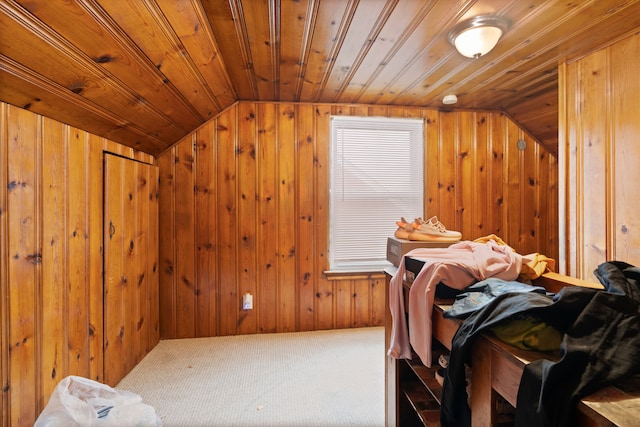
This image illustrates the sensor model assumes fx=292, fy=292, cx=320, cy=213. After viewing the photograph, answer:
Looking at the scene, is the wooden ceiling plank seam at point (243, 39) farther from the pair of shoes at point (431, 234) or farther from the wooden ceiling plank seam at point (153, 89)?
the pair of shoes at point (431, 234)

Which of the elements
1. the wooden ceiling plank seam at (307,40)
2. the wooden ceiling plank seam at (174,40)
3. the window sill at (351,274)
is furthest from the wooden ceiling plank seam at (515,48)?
the window sill at (351,274)

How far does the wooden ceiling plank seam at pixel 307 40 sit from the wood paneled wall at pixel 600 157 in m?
1.72

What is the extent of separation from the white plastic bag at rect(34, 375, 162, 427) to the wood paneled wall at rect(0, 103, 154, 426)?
0.11 m

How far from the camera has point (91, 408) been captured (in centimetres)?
136

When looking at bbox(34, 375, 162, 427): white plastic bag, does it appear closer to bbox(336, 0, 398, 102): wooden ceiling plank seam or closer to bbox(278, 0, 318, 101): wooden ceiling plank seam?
bbox(278, 0, 318, 101): wooden ceiling plank seam

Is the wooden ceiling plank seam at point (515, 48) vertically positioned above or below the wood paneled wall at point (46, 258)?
above

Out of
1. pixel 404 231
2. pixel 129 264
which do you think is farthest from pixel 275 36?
pixel 129 264

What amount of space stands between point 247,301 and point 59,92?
1955 mm

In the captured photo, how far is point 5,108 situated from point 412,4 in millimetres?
1846

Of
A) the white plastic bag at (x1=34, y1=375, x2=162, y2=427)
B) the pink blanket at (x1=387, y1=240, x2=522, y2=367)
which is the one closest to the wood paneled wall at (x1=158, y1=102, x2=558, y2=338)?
the white plastic bag at (x1=34, y1=375, x2=162, y2=427)

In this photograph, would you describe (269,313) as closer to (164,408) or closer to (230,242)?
(230,242)

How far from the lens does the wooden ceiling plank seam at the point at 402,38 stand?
4.73 feet

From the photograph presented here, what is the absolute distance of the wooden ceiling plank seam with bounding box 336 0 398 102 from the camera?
56.5 inches

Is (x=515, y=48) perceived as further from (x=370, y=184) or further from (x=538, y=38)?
(x=370, y=184)
